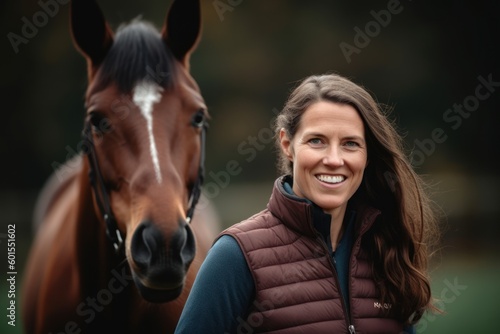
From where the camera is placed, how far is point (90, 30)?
3072mm

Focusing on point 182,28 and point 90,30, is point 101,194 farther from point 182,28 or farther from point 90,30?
point 182,28

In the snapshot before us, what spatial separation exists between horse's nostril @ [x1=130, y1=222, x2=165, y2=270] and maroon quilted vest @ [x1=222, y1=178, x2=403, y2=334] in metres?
0.52

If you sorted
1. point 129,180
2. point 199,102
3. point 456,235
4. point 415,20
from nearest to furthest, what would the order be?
point 129,180 < point 199,102 < point 456,235 < point 415,20

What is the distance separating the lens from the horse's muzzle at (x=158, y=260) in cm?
246

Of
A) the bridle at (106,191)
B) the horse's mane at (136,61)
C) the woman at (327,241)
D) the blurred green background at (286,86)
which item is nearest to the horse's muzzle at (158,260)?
the bridle at (106,191)

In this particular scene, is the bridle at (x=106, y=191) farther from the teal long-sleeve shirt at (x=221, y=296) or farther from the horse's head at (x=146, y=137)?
the teal long-sleeve shirt at (x=221, y=296)

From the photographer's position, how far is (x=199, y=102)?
2.95 m

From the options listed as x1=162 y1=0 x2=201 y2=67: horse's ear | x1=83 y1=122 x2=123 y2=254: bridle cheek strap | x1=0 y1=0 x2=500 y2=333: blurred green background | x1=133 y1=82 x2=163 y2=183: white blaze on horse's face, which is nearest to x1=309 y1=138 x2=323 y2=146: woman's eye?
x1=133 y1=82 x2=163 y2=183: white blaze on horse's face

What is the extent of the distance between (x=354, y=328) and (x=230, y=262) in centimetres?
44

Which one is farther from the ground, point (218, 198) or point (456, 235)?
point (218, 198)

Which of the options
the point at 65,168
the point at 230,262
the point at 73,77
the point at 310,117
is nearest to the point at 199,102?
the point at 310,117

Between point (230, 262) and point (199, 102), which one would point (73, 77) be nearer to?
point (199, 102)

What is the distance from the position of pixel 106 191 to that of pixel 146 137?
1.14 feet

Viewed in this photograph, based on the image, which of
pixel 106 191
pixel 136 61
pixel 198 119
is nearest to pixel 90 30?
pixel 136 61
